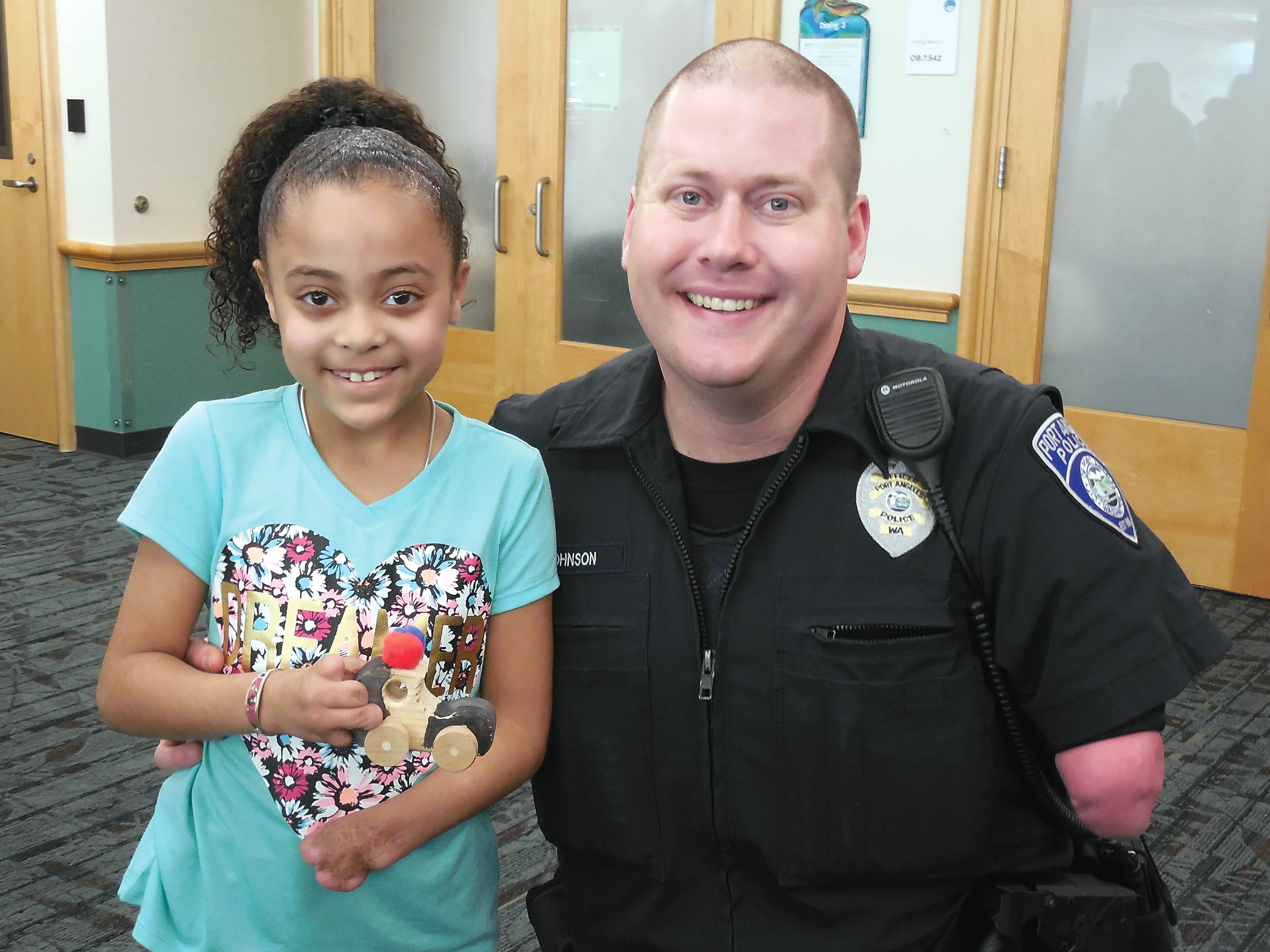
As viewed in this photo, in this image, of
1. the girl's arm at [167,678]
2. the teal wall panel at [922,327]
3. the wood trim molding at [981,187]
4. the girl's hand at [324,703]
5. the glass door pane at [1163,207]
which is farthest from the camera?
the teal wall panel at [922,327]

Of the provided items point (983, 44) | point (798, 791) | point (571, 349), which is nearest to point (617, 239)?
point (571, 349)

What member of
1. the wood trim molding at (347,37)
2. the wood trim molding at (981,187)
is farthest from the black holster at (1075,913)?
the wood trim molding at (347,37)

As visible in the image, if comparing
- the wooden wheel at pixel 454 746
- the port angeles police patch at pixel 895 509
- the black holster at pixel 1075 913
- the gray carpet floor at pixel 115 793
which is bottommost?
the gray carpet floor at pixel 115 793

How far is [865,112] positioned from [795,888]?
338 cm

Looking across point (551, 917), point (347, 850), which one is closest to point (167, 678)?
point (347, 850)

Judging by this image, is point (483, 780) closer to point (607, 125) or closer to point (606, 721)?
point (606, 721)

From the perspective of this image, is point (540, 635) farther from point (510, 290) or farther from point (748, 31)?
point (510, 290)

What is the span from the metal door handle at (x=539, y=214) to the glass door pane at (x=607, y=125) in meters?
0.08

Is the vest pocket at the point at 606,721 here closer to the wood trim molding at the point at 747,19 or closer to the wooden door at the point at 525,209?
the wood trim molding at the point at 747,19

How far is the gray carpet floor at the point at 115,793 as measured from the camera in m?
2.25

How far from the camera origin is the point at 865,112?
4246mm

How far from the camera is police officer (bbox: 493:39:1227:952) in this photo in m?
1.28

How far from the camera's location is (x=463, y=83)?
17.5 feet

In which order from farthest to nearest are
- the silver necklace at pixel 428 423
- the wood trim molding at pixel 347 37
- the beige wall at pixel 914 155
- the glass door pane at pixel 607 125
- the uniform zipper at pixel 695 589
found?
the wood trim molding at pixel 347 37, the glass door pane at pixel 607 125, the beige wall at pixel 914 155, the uniform zipper at pixel 695 589, the silver necklace at pixel 428 423
